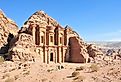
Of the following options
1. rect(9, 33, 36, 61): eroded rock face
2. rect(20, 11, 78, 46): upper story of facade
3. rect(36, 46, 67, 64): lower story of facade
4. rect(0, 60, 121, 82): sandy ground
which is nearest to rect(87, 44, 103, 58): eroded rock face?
rect(20, 11, 78, 46): upper story of facade

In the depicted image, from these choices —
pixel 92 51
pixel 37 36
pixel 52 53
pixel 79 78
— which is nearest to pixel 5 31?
pixel 37 36

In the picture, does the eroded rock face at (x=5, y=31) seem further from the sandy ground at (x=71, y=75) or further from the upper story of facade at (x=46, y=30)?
the sandy ground at (x=71, y=75)

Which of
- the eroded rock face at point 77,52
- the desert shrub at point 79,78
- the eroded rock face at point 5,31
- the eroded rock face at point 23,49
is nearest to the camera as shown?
the desert shrub at point 79,78

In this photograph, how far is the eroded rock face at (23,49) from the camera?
43.4 metres

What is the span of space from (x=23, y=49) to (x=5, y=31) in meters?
8.71

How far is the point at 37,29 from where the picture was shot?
5150 centimetres

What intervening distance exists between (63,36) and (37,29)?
7266 millimetres

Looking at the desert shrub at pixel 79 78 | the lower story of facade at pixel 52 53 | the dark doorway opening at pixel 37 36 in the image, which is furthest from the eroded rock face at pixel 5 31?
the desert shrub at pixel 79 78

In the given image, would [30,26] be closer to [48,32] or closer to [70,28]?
[48,32]

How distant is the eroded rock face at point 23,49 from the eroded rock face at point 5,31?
3.08 metres

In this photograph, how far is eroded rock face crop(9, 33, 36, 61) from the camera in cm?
4341

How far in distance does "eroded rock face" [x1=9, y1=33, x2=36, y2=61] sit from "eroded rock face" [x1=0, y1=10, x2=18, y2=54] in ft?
10.1

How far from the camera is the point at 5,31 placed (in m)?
52.2

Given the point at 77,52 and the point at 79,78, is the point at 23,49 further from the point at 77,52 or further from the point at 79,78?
the point at 79,78
